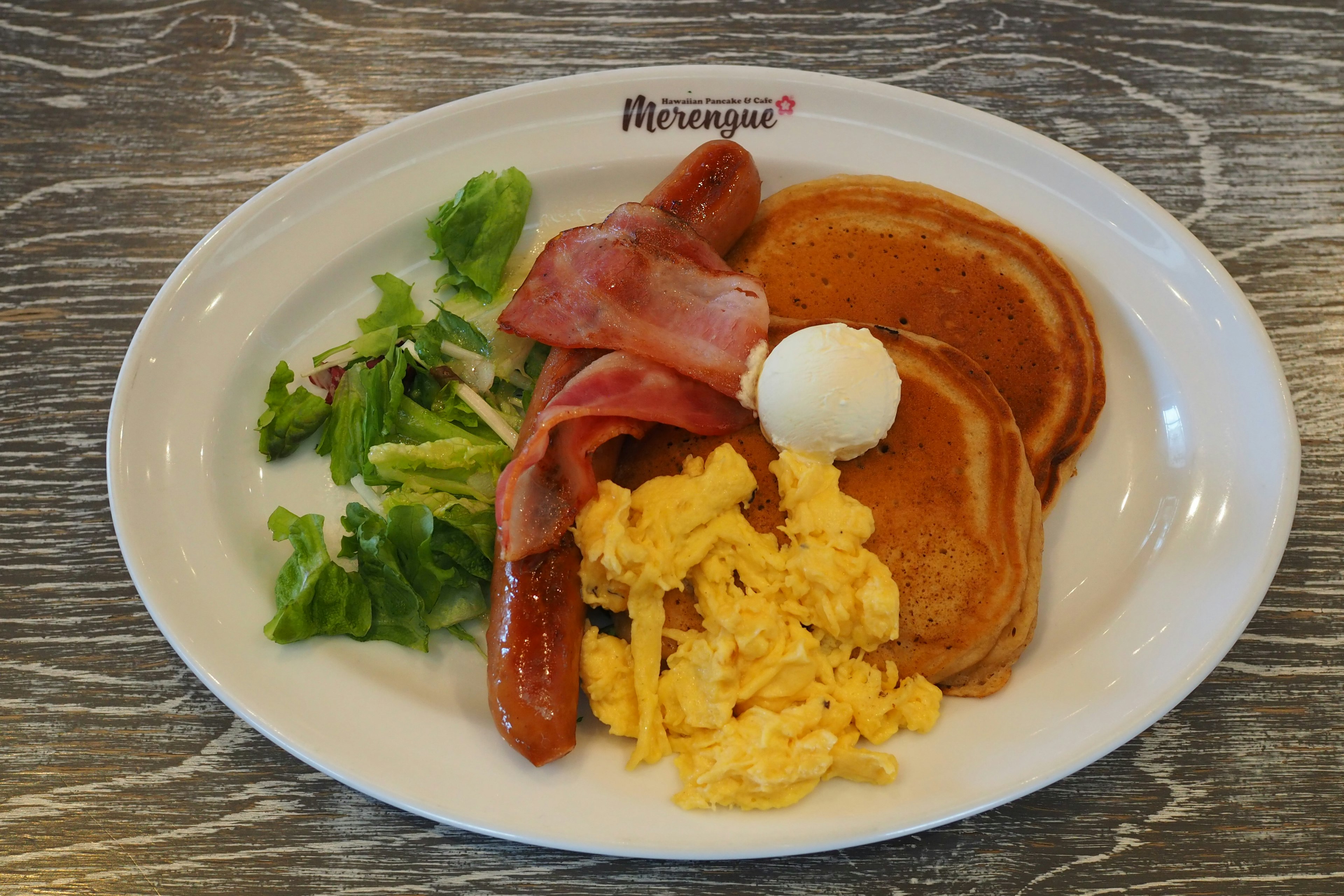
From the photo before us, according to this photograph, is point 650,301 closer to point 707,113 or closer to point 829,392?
point 829,392

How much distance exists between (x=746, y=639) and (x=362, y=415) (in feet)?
4.68

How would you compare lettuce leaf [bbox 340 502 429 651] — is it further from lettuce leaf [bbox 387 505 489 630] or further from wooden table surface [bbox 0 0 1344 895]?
wooden table surface [bbox 0 0 1344 895]

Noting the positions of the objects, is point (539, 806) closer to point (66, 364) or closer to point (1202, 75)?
point (66, 364)

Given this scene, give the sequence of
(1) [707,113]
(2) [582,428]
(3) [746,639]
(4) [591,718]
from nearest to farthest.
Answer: (3) [746,639]
(2) [582,428]
(4) [591,718]
(1) [707,113]

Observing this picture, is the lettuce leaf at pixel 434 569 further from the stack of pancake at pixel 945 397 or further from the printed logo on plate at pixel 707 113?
the printed logo on plate at pixel 707 113

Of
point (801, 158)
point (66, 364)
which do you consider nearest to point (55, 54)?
point (66, 364)

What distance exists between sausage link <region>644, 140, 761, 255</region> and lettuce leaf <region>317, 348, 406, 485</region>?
0.99 metres

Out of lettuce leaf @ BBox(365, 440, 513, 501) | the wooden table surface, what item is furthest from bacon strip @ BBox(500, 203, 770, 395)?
the wooden table surface

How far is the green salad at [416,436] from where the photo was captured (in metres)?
2.38

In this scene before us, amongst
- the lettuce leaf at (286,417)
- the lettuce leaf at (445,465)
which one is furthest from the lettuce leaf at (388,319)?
the lettuce leaf at (445,465)

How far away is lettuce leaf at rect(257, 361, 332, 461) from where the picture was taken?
8.55ft

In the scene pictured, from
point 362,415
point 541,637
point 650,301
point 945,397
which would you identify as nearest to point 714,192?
point 650,301

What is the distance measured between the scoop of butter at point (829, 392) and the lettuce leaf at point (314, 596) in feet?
4.29

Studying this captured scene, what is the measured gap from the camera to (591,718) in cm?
239
